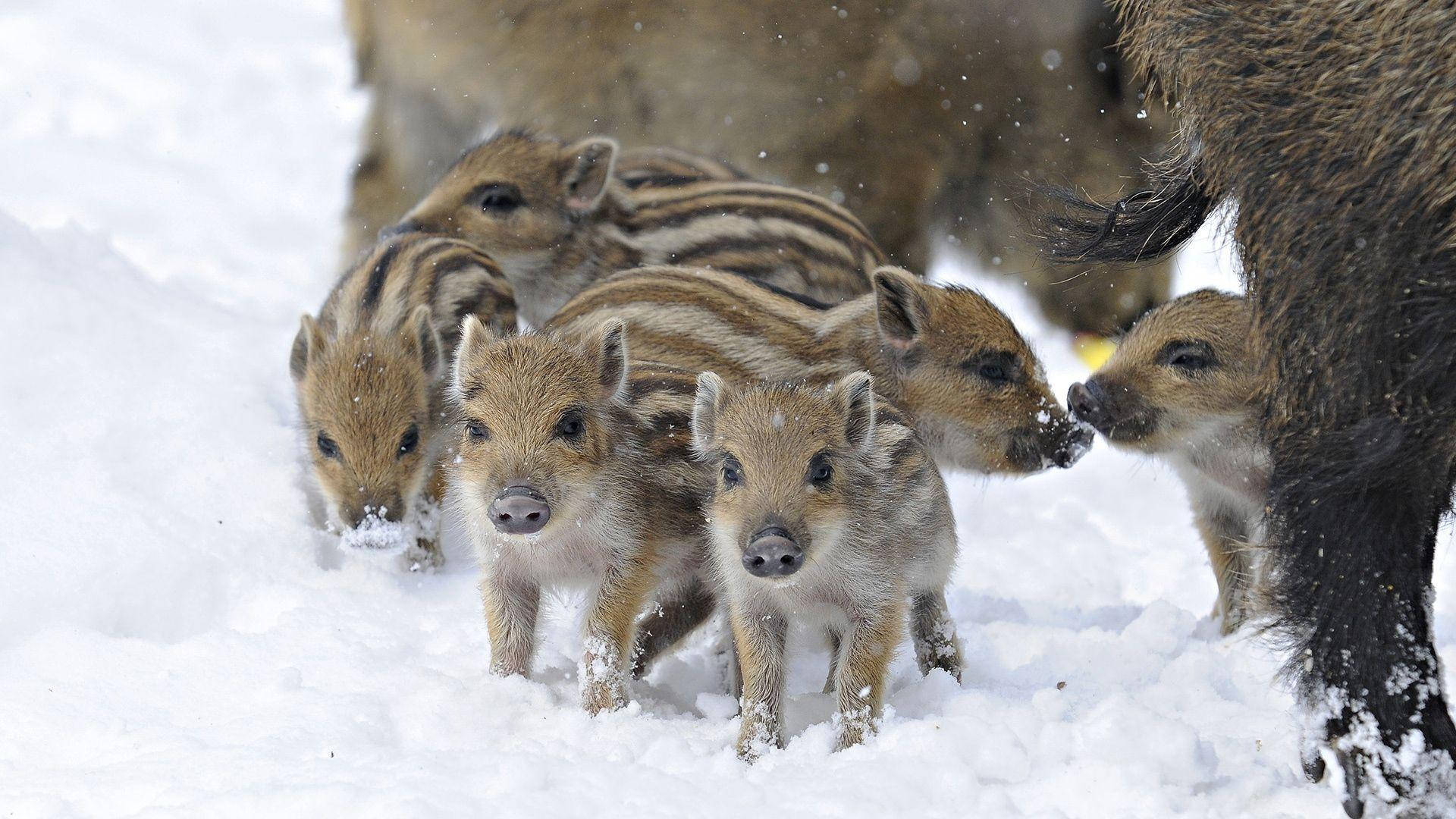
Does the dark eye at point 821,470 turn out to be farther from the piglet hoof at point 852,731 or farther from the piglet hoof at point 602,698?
the piglet hoof at point 602,698

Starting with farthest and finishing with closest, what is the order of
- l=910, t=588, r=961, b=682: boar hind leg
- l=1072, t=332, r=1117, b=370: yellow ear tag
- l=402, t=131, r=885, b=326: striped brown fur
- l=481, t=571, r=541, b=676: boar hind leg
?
1. l=1072, t=332, r=1117, b=370: yellow ear tag
2. l=402, t=131, r=885, b=326: striped brown fur
3. l=910, t=588, r=961, b=682: boar hind leg
4. l=481, t=571, r=541, b=676: boar hind leg

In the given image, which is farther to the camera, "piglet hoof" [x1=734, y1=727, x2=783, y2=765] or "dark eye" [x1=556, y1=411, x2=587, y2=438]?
"dark eye" [x1=556, y1=411, x2=587, y2=438]

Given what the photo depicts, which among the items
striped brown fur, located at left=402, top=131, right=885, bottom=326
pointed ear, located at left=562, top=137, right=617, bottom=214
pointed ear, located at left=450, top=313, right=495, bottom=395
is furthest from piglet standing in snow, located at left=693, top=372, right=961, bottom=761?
pointed ear, located at left=562, top=137, right=617, bottom=214

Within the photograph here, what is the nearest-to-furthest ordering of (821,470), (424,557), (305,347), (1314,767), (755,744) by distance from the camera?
(1314,767) < (755,744) < (821,470) < (424,557) < (305,347)

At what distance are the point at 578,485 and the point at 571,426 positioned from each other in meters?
0.13

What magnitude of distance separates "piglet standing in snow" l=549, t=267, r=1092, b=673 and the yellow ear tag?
2.58 metres

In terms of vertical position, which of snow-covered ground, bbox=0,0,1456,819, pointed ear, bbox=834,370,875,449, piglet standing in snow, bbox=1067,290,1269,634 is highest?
piglet standing in snow, bbox=1067,290,1269,634

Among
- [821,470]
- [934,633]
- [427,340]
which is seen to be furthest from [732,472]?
[427,340]

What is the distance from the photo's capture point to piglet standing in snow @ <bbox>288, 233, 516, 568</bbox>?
3859 millimetres

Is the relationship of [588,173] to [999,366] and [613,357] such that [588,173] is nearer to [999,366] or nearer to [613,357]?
[999,366]

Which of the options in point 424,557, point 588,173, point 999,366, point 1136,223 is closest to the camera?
point 1136,223

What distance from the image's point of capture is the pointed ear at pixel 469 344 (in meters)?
3.33

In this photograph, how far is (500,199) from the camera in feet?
16.6

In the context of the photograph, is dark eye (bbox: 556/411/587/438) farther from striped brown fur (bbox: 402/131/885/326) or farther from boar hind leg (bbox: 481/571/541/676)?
striped brown fur (bbox: 402/131/885/326)
